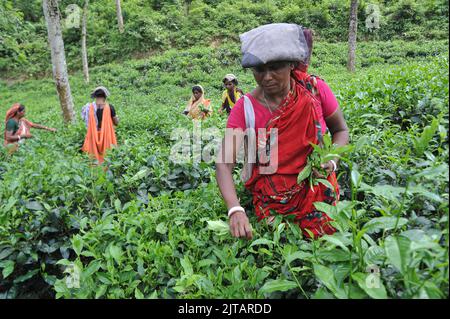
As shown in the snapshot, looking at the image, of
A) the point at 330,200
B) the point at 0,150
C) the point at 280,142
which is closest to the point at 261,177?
the point at 280,142

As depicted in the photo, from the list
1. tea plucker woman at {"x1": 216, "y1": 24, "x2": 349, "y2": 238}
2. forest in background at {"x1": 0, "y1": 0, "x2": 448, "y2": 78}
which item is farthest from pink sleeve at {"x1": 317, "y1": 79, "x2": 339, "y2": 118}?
forest in background at {"x1": 0, "y1": 0, "x2": 448, "y2": 78}

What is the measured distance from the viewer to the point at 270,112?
1.97 m

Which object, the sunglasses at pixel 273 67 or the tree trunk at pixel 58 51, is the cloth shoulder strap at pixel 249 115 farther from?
the tree trunk at pixel 58 51

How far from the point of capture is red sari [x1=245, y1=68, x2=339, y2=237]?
1.89 m

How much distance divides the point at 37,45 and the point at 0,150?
1883 cm

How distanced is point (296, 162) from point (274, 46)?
1.84 feet

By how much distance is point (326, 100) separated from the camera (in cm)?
204

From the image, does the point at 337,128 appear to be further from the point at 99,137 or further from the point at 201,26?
the point at 201,26

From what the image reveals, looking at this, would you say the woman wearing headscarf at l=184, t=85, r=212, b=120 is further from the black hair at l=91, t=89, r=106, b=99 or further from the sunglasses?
the sunglasses

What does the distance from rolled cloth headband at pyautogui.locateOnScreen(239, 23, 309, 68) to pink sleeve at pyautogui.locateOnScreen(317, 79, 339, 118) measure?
0.83ft

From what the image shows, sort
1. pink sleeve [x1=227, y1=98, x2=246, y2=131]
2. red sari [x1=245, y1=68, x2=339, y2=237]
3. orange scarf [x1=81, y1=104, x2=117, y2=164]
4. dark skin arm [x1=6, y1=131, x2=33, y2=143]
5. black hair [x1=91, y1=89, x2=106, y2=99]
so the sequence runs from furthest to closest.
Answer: dark skin arm [x1=6, y1=131, x2=33, y2=143], black hair [x1=91, y1=89, x2=106, y2=99], orange scarf [x1=81, y1=104, x2=117, y2=164], pink sleeve [x1=227, y1=98, x2=246, y2=131], red sari [x1=245, y1=68, x2=339, y2=237]

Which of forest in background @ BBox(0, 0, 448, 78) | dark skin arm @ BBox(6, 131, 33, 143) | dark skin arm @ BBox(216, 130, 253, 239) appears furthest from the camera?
forest in background @ BBox(0, 0, 448, 78)

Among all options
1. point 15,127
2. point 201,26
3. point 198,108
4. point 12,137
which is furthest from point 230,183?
point 201,26
